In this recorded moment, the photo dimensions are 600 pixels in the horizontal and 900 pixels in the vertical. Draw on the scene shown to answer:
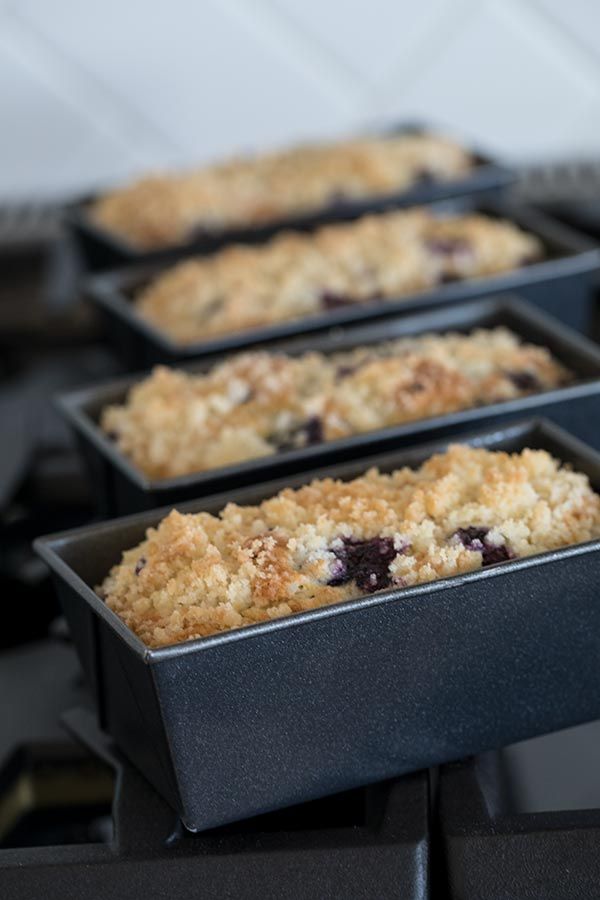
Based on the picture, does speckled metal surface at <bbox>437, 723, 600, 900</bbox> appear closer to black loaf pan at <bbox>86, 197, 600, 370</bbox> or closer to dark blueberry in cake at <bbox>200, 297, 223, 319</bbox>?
black loaf pan at <bbox>86, 197, 600, 370</bbox>

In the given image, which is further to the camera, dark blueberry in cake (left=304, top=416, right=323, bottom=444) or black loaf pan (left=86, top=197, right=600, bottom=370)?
black loaf pan (left=86, top=197, right=600, bottom=370)

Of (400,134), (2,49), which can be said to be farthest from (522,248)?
(2,49)

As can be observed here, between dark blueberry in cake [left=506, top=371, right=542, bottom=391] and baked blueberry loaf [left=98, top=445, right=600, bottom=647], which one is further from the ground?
baked blueberry loaf [left=98, top=445, right=600, bottom=647]

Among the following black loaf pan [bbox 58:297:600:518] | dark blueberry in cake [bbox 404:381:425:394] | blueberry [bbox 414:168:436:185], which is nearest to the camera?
black loaf pan [bbox 58:297:600:518]

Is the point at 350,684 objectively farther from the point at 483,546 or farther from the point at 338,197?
the point at 338,197

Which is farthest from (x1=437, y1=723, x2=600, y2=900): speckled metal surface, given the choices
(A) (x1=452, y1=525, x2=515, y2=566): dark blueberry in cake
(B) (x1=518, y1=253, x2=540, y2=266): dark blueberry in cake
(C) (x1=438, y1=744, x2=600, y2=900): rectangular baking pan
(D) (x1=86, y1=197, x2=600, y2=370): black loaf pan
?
(B) (x1=518, y1=253, x2=540, y2=266): dark blueberry in cake

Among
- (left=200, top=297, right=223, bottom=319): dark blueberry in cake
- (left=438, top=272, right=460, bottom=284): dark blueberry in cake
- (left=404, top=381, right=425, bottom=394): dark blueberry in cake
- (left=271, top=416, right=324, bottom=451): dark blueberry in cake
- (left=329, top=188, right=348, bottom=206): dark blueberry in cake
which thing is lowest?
(left=438, top=272, right=460, bottom=284): dark blueberry in cake

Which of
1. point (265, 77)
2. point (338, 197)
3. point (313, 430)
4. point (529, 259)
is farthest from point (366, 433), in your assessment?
point (265, 77)

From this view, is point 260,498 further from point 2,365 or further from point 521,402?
point 2,365

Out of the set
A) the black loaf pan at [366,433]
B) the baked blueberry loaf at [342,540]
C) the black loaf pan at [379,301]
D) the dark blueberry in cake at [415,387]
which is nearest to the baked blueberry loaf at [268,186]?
the black loaf pan at [379,301]
